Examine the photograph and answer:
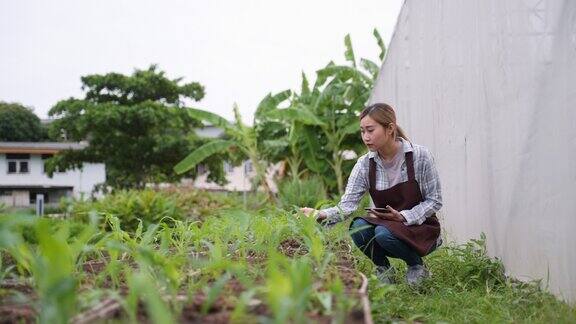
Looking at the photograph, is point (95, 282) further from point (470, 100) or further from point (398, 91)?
point (398, 91)

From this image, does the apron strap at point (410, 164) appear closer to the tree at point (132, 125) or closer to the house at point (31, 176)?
Result: the tree at point (132, 125)

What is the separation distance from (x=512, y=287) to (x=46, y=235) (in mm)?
2515

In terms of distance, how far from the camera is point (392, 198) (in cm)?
349

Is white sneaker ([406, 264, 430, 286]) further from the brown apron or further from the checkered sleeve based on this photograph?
the checkered sleeve

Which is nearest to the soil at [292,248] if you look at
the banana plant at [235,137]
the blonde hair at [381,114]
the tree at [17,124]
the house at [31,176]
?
the blonde hair at [381,114]

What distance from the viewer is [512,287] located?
318 centimetres

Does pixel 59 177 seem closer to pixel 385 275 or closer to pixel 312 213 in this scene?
pixel 385 275

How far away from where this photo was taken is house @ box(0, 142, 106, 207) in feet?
114

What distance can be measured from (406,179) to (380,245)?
403 millimetres

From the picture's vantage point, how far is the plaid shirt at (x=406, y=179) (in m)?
3.35

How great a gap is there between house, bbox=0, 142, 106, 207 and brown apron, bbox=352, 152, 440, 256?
108 ft

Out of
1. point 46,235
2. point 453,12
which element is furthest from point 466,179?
point 46,235

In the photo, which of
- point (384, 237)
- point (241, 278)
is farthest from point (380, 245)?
point (241, 278)

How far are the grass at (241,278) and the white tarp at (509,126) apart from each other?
212mm
